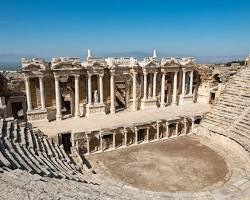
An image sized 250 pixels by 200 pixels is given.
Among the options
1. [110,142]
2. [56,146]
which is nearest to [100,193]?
[56,146]

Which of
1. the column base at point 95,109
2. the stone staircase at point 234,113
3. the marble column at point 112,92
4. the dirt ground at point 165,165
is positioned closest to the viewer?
the dirt ground at point 165,165

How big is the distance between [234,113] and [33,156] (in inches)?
598

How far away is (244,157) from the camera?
1558 centimetres

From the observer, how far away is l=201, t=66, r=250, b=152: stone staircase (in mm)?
17500

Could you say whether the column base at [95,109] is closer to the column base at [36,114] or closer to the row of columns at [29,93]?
the column base at [36,114]

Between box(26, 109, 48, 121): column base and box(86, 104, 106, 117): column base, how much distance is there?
3.31 metres

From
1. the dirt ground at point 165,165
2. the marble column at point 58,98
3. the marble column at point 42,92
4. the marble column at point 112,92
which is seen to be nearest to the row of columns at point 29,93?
the marble column at point 42,92

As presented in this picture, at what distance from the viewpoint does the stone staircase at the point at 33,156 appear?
9.04 metres

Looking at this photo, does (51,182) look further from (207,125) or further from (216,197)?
(207,125)

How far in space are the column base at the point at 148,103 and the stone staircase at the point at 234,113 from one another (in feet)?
15.9

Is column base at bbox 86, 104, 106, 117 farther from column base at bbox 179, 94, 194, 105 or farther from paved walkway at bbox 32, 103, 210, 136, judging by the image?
column base at bbox 179, 94, 194, 105

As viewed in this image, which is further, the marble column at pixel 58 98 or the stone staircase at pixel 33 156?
the marble column at pixel 58 98

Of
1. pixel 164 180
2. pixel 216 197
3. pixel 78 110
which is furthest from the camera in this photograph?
pixel 78 110

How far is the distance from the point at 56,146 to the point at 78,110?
5589 mm
